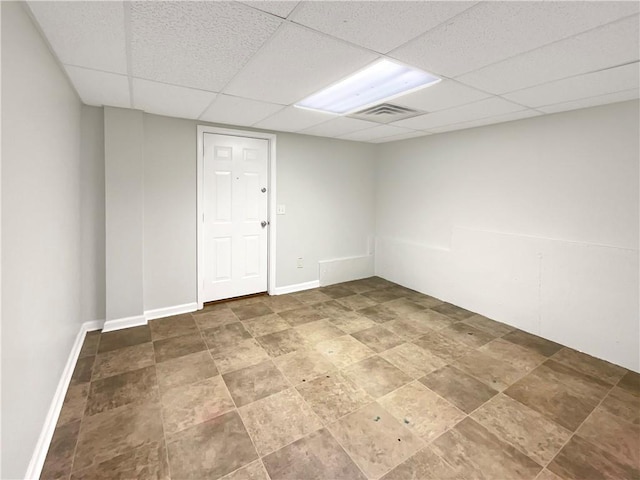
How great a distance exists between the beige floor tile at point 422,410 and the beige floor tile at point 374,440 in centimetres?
7

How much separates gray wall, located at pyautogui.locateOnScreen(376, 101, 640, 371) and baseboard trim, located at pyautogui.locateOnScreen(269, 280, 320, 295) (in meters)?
1.49

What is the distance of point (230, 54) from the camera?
1896 mm

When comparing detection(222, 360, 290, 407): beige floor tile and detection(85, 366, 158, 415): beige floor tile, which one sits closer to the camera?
detection(85, 366, 158, 415): beige floor tile

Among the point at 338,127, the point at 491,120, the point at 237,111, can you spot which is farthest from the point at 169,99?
the point at 491,120

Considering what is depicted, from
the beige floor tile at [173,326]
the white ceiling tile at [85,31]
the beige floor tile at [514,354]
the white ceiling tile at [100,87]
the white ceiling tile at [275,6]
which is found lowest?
the beige floor tile at [514,354]

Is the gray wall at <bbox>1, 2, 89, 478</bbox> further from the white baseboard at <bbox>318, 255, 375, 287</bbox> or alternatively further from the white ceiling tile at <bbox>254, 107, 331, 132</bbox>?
the white baseboard at <bbox>318, 255, 375, 287</bbox>

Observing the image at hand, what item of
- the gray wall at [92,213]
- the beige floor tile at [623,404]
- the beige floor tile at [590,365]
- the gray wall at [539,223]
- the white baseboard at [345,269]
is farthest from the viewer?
the white baseboard at [345,269]

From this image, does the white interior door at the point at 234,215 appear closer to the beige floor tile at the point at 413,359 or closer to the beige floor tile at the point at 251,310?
the beige floor tile at the point at 251,310

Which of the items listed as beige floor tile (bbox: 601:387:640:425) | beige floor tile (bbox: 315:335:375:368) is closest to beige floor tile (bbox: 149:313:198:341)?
beige floor tile (bbox: 315:335:375:368)

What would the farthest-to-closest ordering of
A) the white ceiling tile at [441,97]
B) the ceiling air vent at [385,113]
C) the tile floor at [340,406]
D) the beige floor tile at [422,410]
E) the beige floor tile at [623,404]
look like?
the ceiling air vent at [385,113], the white ceiling tile at [441,97], the beige floor tile at [623,404], the beige floor tile at [422,410], the tile floor at [340,406]

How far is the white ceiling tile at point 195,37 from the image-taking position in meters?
1.48

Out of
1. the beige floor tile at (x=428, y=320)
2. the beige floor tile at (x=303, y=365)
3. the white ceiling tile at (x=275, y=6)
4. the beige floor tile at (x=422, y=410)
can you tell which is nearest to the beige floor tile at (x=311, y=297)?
the beige floor tile at (x=428, y=320)

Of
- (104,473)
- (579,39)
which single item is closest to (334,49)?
(579,39)

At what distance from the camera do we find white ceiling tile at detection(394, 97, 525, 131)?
2.78 meters
